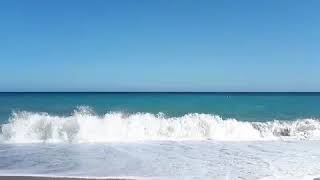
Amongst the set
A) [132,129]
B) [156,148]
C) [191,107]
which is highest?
[191,107]

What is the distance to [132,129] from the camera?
57.7ft

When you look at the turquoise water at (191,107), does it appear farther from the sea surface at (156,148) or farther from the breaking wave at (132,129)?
the sea surface at (156,148)

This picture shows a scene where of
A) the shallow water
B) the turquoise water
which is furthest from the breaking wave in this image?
the turquoise water

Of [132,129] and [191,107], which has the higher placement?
[191,107]

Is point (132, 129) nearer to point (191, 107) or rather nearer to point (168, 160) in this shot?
point (168, 160)

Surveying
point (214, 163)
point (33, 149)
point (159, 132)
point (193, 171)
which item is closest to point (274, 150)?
point (214, 163)

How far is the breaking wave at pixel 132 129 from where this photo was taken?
16.2 metres

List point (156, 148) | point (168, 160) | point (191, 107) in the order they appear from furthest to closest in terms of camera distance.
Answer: point (191, 107) < point (156, 148) < point (168, 160)

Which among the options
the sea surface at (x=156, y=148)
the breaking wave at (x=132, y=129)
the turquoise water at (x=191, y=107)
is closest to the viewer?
the sea surface at (x=156, y=148)

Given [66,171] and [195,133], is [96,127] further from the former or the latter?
[66,171]

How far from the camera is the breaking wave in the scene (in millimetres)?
16188

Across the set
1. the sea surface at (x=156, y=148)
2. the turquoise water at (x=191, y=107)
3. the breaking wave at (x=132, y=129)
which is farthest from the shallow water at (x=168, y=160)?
the turquoise water at (x=191, y=107)

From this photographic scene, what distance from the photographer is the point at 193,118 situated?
63.5 feet

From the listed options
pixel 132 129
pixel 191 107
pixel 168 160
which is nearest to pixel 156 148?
pixel 168 160
